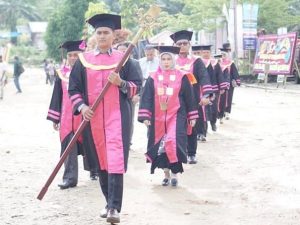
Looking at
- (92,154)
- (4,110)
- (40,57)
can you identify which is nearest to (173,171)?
(92,154)

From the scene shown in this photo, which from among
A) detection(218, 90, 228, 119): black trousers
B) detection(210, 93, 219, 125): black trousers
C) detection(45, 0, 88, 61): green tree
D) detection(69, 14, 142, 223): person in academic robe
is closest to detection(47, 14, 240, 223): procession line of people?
detection(69, 14, 142, 223): person in academic robe

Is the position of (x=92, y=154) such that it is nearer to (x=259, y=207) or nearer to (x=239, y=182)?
(x=259, y=207)

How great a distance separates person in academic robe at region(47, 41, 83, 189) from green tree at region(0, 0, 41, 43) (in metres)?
80.2

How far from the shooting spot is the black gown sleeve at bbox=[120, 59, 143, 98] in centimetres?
598

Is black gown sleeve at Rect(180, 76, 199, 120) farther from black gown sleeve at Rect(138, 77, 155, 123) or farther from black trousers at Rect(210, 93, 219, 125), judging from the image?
black trousers at Rect(210, 93, 219, 125)

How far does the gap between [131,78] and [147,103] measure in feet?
6.53

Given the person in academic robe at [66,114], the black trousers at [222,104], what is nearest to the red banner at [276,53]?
the black trousers at [222,104]

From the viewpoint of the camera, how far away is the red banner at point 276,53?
89.7 ft

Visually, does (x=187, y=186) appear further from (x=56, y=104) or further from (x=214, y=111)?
(x=214, y=111)

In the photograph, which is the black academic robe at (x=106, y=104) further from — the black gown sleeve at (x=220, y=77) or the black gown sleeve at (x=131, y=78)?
the black gown sleeve at (x=220, y=77)

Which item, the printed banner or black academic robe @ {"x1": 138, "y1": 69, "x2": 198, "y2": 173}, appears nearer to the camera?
black academic robe @ {"x1": 138, "y1": 69, "x2": 198, "y2": 173}

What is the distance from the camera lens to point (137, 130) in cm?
1377

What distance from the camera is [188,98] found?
801 centimetres

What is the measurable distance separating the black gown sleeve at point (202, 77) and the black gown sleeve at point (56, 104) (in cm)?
255
